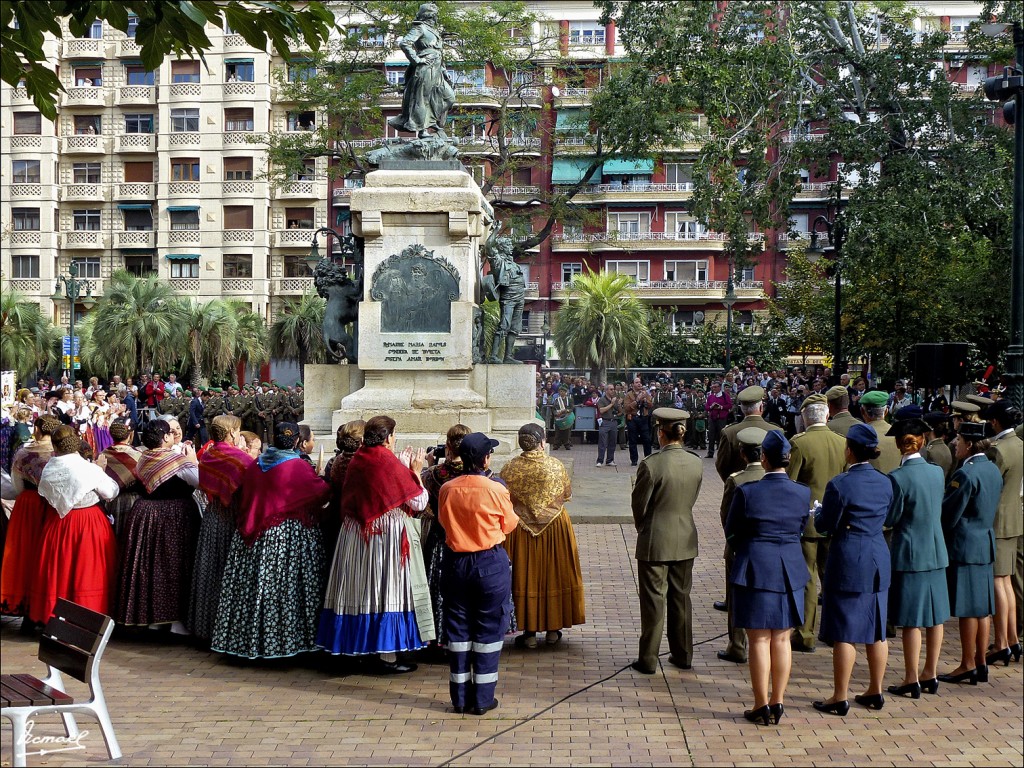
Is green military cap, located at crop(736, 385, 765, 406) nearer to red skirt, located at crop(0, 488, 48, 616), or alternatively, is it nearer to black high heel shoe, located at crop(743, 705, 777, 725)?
black high heel shoe, located at crop(743, 705, 777, 725)

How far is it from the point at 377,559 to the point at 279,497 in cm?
85

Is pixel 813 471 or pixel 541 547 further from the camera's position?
pixel 813 471

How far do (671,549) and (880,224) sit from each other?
14075mm

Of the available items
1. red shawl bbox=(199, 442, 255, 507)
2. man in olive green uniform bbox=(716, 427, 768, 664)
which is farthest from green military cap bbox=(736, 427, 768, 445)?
red shawl bbox=(199, 442, 255, 507)

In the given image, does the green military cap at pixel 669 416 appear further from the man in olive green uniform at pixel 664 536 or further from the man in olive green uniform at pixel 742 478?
the man in olive green uniform at pixel 742 478

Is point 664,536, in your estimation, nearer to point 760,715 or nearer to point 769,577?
point 769,577

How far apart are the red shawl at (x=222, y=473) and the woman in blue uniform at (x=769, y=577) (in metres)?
3.56

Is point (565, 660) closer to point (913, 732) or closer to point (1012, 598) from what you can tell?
point (913, 732)

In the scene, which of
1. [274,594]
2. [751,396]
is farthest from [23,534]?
[751,396]

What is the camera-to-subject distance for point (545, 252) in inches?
2382

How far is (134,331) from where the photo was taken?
45000mm

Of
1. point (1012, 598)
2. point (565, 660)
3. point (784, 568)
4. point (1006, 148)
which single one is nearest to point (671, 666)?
point (565, 660)

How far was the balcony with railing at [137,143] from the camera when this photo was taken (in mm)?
57250

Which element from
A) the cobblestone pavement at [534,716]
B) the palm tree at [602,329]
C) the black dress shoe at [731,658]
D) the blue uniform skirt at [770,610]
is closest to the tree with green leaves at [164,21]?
the cobblestone pavement at [534,716]
